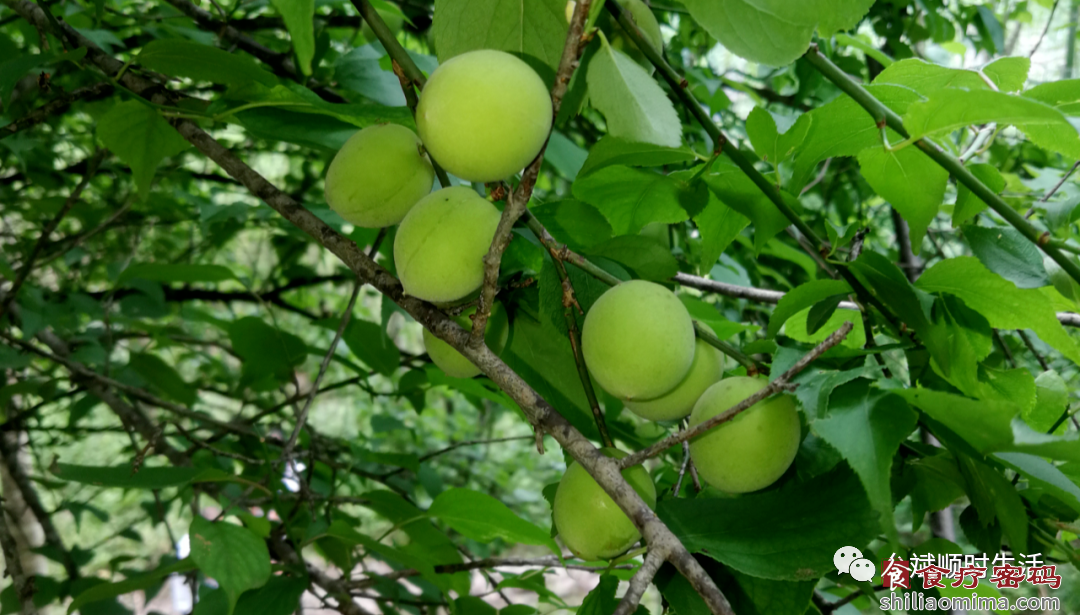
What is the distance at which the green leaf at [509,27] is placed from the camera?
0.57 metres

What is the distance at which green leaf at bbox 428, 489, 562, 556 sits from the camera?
2.60 feet

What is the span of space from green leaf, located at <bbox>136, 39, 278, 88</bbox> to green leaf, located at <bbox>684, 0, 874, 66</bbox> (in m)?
0.41

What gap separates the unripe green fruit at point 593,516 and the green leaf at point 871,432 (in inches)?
6.2

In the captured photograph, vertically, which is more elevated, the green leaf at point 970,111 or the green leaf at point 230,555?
the green leaf at point 970,111

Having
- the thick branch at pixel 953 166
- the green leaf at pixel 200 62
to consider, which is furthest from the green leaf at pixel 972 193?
the green leaf at pixel 200 62

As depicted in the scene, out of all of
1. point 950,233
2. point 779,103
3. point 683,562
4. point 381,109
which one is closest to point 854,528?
point 683,562

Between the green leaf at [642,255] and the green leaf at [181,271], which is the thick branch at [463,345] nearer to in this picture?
the green leaf at [642,255]

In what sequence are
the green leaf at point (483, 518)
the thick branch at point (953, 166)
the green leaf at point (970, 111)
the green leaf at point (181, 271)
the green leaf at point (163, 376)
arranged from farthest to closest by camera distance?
1. the green leaf at point (163, 376)
2. the green leaf at point (181, 271)
3. the green leaf at point (483, 518)
4. the thick branch at point (953, 166)
5. the green leaf at point (970, 111)

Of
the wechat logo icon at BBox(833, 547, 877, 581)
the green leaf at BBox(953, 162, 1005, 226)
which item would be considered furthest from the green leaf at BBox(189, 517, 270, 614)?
the green leaf at BBox(953, 162, 1005, 226)

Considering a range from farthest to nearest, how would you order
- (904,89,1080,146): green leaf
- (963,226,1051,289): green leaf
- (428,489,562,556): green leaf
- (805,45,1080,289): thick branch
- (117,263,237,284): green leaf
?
(117,263,237,284): green leaf, (428,489,562,556): green leaf, (963,226,1051,289): green leaf, (805,45,1080,289): thick branch, (904,89,1080,146): green leaf

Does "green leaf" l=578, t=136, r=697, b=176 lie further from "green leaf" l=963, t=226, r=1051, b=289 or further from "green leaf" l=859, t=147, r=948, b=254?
"green leaf" l=963, t=226, r=1051, b=289

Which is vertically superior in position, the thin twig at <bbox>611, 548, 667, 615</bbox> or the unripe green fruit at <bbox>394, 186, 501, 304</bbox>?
the unripe green fruit at <bbox>394, 186, 501, 304</bbox>

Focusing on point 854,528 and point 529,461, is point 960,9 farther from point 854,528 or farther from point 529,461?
point 529,461

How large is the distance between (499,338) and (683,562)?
0.30m
